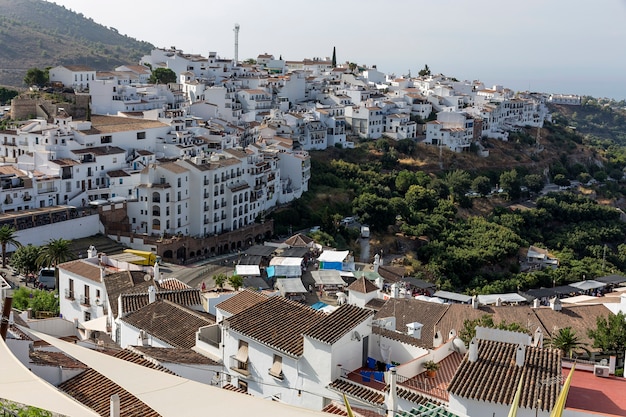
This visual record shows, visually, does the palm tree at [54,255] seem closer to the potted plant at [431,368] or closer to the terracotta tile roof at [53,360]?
the terracotta tile roof at [53,360]

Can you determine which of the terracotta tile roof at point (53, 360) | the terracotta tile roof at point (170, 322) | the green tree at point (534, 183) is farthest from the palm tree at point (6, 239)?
the green tree at point (534, 183)

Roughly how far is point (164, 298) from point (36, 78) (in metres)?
40.6

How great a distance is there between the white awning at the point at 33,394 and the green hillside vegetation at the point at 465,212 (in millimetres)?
31203

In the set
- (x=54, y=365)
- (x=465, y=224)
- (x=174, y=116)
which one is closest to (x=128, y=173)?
(x=174, y=116)

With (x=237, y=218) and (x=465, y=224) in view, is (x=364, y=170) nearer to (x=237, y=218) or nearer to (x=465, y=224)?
(x=465, y=224)

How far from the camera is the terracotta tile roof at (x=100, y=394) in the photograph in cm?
902

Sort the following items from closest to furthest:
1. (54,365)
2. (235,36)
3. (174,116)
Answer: (54,365)
(174,116)
(235,36)

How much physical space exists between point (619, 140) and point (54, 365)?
115m

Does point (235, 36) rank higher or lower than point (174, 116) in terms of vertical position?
higher

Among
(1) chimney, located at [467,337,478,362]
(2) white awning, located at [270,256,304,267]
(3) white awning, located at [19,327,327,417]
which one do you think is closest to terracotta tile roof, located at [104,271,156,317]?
(1) chimney, located at [467,337,478,362]

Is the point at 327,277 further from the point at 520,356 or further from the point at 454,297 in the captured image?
the point at 520,356

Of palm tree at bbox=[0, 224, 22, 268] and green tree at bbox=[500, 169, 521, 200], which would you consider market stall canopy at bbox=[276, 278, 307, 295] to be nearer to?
palm tree at bbox=[0, 224, 22, 268]

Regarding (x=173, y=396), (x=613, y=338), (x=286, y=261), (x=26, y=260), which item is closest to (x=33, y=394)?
(x=173, y=396)

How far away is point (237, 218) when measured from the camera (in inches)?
1569
